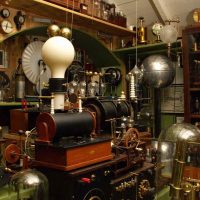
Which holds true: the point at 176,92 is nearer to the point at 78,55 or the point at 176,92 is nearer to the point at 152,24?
the point at 152,24

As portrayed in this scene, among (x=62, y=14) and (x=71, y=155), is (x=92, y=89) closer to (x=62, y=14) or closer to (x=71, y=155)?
(x=62, y=14)

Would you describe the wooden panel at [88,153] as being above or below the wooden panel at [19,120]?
below

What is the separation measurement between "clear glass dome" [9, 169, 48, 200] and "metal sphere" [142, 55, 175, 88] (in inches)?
82.9

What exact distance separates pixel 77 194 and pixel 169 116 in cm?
292

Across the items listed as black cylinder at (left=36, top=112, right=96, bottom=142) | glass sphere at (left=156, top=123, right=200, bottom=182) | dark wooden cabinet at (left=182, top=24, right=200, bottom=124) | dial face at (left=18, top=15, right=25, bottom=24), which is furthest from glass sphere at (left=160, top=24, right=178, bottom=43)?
glass sphere at (left=156, top=123, right=200, bottom=182)

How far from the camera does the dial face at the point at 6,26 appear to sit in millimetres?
2824

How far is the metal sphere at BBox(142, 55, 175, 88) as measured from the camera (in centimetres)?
347

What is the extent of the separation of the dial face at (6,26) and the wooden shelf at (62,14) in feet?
0.62

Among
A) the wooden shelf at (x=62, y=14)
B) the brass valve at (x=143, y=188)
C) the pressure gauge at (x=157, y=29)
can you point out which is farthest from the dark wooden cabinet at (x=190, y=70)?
the brass valve at (x=143, y=188)

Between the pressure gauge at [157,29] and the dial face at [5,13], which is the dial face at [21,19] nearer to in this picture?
the dial face at [5,13]

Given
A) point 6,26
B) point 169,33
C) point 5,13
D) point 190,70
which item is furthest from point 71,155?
point 190,70

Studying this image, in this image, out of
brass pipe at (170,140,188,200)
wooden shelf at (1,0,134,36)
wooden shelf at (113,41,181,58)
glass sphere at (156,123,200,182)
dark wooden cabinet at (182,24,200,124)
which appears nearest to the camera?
brass pipe at (170,140,188,200)

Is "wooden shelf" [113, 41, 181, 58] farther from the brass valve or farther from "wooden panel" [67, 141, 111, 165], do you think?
"wooden panel" [67, 141, 111, 165]

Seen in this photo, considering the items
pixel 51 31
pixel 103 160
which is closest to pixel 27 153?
pixel 103 160
